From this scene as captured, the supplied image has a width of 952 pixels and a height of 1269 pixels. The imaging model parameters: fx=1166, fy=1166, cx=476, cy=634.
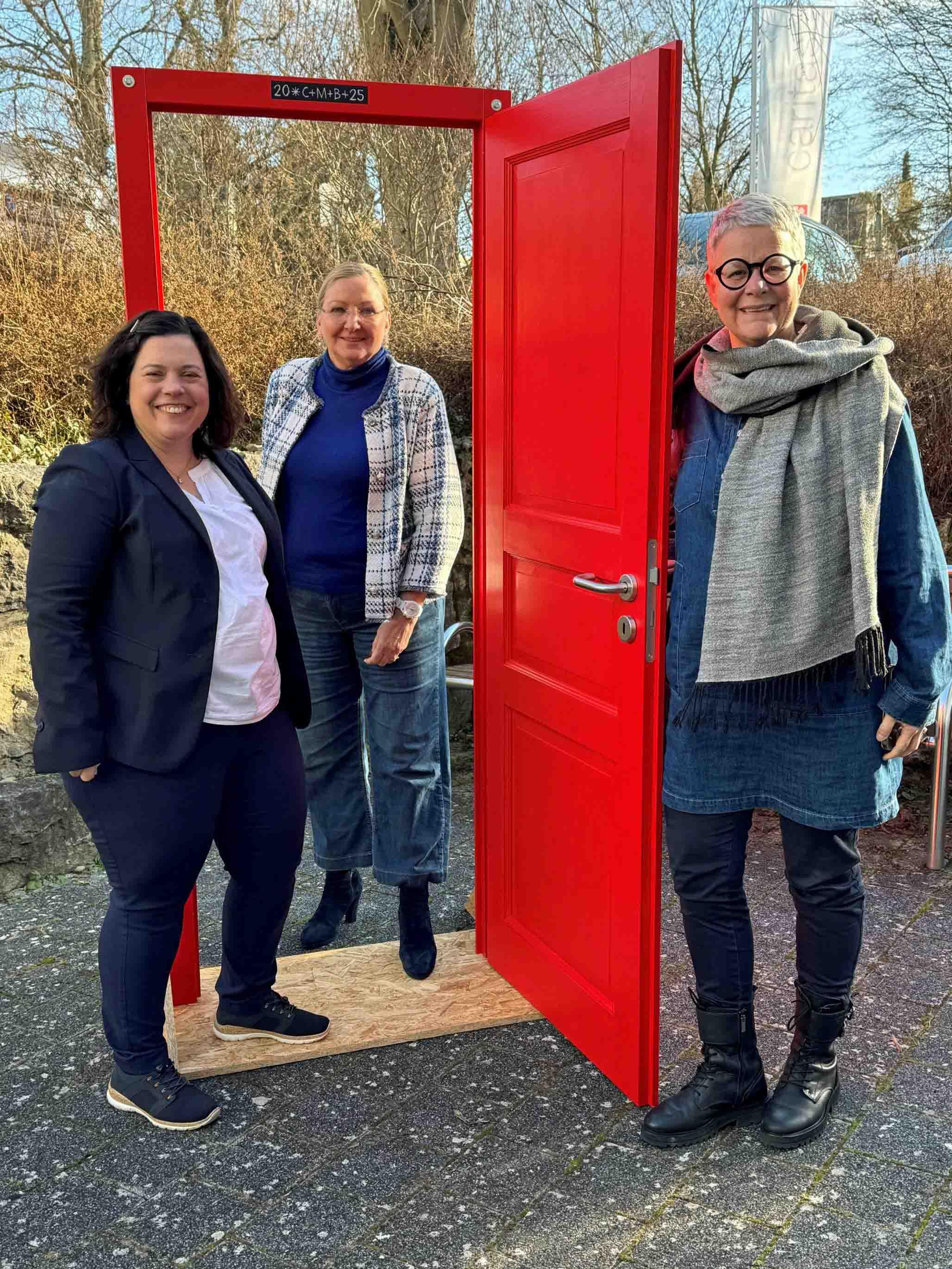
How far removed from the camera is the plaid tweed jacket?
122 inches

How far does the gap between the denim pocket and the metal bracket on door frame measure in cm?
11

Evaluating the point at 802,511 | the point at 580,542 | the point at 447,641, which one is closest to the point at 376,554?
the point at 580,542

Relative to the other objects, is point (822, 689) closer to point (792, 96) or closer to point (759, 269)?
point (759, 269)

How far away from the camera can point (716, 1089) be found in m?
2.58

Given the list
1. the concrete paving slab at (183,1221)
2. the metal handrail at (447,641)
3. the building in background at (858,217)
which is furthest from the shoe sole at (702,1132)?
the building in background at (858,217)

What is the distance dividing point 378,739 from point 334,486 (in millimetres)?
729

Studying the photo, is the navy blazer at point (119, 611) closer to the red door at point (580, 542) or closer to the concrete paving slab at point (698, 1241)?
the red door at point (580, 542)

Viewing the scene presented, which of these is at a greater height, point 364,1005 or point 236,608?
point 236,608

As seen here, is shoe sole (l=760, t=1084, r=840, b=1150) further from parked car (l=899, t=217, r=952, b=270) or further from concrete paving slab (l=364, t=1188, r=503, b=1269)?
parked car (l=899, t=217, r=952, b=270)

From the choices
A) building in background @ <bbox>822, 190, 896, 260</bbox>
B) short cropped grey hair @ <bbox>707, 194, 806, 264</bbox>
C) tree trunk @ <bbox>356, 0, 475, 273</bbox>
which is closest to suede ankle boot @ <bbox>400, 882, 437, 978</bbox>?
short cropped grey hair @ <bbox>707, 194, 806, 264</bbox>

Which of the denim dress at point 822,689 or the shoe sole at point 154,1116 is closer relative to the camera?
the denim dress at point 822,689

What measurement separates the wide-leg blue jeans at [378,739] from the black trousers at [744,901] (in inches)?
36.8

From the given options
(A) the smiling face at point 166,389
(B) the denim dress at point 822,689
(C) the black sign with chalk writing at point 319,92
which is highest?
(C) the black sign with chalk writing at point 319,92

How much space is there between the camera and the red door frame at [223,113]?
2.78 metres
